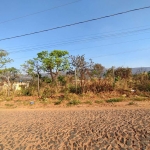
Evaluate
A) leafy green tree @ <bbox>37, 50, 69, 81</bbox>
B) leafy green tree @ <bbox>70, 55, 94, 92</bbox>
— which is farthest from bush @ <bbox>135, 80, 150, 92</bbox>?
leafy green tree @ <bbox>37, 50, 69, 81</bbox>

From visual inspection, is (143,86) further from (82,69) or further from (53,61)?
(53,61)

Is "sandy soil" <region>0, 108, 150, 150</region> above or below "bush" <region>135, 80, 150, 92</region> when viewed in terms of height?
below

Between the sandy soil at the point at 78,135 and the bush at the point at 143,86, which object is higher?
the bush at the point at 143,86

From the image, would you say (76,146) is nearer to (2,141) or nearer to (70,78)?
(2,141)

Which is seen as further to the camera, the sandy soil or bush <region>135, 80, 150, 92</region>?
bush <region>135, 80, 150, 92</region>

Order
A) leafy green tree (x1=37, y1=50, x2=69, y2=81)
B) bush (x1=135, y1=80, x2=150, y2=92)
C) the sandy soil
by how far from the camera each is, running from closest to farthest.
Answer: the sandy soil
bush (x1=135, y1=80, x2=150, y2=92)
leafy green tree (x1=37, y1=50, x2=69, y2=81)

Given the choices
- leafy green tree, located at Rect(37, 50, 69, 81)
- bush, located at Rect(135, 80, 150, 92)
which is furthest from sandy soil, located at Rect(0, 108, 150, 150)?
leafy green tree, located at Rect(37, 50, 69, 81)

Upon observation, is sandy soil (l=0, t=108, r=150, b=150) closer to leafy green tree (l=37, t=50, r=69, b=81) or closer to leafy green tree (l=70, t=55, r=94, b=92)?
leafy green tree (l=70, t=55, r=94, b=92)

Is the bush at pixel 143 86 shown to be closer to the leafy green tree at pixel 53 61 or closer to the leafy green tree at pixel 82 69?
the leafy green tree at pixel 82 69

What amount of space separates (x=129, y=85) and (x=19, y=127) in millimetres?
8558

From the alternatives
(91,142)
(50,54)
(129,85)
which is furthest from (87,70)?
(50,54)

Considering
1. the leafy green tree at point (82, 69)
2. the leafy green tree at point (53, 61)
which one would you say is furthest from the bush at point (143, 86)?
the leafy green tree at point (53, 61)

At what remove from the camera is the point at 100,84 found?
35.0 feet

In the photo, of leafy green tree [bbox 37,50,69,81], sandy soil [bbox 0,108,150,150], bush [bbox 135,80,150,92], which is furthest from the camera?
leafy green tree [bbox 37,50,69,81]
